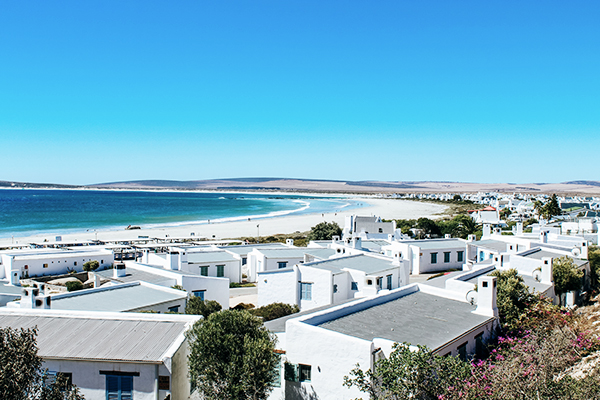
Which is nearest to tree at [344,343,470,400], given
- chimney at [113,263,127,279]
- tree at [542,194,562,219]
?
chimney at [113,263,127,279]

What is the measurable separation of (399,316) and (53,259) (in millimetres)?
32517

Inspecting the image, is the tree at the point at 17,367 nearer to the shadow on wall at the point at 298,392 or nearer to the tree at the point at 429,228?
the shadow on wall at the point at 298,392

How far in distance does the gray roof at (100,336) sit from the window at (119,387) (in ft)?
1.95

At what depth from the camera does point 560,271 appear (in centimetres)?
2480

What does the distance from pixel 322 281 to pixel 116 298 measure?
442 inches

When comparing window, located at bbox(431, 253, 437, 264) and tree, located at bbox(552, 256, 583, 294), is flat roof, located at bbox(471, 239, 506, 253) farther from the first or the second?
tree, located at bbox(552, 256, 583, 294)

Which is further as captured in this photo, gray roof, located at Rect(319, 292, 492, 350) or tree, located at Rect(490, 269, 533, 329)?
tree, located at Rect(490, 269, 533, 329)

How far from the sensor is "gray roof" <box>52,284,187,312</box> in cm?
1923

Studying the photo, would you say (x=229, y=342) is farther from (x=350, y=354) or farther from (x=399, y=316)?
(x=399, y=316)

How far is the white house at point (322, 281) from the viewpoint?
26.2 metres

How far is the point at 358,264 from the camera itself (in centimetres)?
2942

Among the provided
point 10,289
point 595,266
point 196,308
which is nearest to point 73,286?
point 10,289

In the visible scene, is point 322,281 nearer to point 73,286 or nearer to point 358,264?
point 358,264

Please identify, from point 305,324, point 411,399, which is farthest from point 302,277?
point 411,399
